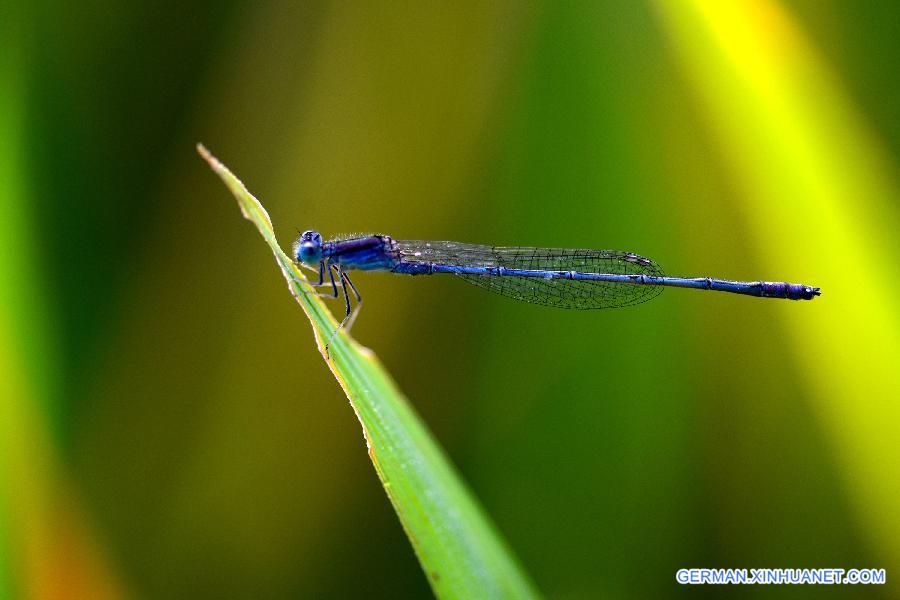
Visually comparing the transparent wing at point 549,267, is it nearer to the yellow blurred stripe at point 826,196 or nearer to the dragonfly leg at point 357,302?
the dragonfly leg at point 357,302

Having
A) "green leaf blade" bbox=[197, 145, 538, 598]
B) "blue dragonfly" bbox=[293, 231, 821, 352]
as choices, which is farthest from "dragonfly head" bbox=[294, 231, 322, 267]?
"green leaf blade" bbox=[197, 145, 538, 598]

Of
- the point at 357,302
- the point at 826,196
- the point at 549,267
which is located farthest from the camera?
the point at 549,267

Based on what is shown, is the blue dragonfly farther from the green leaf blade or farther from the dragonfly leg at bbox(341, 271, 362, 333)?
the green leaf blade

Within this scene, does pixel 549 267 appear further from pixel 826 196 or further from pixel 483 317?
pixel 826 196

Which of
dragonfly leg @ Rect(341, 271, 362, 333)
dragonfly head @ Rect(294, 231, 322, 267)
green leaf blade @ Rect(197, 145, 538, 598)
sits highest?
dragonfly head @ Rect(294, 231, 322, 267)

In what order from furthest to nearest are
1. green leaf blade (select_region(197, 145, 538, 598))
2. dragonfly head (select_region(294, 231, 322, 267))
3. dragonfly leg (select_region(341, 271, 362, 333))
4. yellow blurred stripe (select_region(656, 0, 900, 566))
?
dragonfly head (select_region(294, 231, 322, 267)) → dragonfly leg (select_region(341, 271, 362, 333)) → yellow blurred stripe (select_region(656, 0, 900, 566)) → green leaf blade (select_region(197, 145, 538, 598))

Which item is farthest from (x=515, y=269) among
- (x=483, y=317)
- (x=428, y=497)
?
(x=428, y=497)

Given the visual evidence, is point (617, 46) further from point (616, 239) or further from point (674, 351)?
point (674, 351)

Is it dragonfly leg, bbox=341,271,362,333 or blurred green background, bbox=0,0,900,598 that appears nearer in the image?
blurred green background, bbox=0,0,900,598
